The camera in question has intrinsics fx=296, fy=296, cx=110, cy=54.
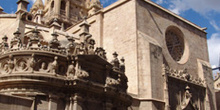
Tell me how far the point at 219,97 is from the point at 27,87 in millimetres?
22417

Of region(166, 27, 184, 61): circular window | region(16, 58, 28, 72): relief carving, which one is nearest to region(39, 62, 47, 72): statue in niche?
region(16, 58, 28, 72): relief carving

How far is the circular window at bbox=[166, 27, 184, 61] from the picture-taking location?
25.9 meters

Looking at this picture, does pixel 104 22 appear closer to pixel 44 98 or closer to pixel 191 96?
pixel 191 96

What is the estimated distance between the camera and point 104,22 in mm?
24422

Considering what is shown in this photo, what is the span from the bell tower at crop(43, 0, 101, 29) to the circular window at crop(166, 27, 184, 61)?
48.3 ft

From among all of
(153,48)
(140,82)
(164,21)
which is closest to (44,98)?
(140,82)

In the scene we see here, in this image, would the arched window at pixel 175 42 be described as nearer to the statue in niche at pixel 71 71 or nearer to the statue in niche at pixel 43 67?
the statue in niche at pixel 71 71

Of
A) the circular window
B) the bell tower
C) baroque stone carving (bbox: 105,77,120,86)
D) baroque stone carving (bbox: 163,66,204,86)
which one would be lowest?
baroque stone carving (bbox: 105,77,120,86)

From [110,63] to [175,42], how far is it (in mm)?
11851

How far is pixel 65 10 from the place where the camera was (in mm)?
38188

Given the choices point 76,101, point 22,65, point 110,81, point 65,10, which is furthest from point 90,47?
point 65,10

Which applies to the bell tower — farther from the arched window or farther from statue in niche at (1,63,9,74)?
statue in niche at (1,63,9,74)

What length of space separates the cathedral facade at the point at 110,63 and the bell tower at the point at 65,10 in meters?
1.09

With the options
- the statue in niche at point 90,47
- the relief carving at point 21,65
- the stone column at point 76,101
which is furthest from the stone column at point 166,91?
the relief carving at point 21,65
